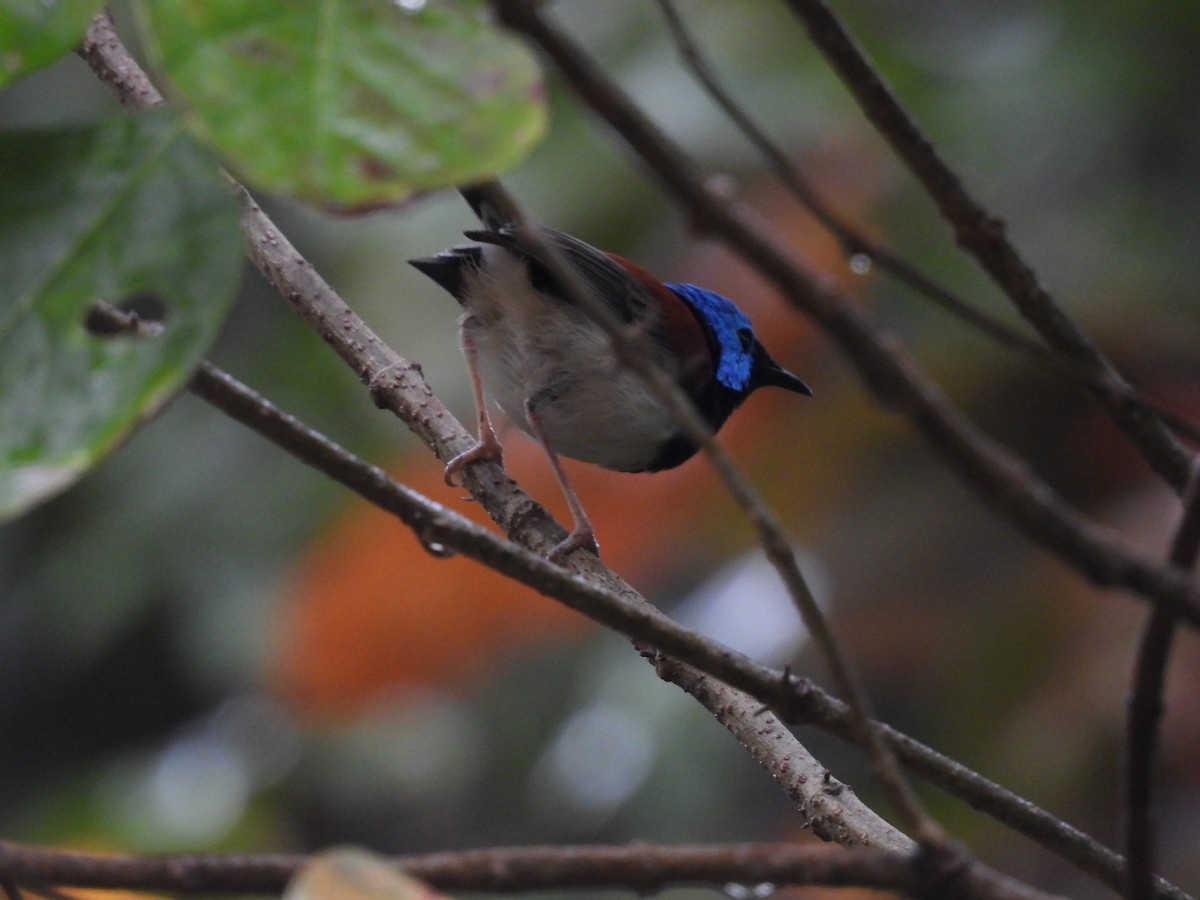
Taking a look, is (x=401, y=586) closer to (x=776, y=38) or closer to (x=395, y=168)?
(x=776, y=38)

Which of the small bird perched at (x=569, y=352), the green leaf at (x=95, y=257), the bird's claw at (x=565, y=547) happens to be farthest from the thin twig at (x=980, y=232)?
the small bird perched at (x=569, y=352)

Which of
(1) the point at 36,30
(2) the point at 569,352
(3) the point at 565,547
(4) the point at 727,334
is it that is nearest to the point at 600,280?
(2) the point at 569,352

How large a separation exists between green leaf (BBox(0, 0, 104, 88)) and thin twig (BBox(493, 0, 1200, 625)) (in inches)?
17.8

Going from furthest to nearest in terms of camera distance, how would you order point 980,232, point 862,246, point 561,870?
point 980,232, point 862,246, point 561,870

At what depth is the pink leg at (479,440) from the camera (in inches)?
107

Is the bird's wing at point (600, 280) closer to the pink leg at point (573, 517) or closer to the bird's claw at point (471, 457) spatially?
the pink leg at point (573, 517)

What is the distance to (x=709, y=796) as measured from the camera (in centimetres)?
668

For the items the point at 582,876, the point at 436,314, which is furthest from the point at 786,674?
the point at 436,314

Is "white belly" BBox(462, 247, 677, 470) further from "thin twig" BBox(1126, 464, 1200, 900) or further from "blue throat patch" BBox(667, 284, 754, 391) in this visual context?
"thin twig" BBox(1126, 464, 1200, 900)

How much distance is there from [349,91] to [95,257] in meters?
0.27

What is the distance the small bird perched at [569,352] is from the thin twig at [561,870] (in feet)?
8.70

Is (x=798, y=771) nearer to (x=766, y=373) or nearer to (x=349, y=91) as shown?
(x=349, y=91)

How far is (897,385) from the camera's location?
3.07 ft

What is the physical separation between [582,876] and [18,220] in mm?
740
